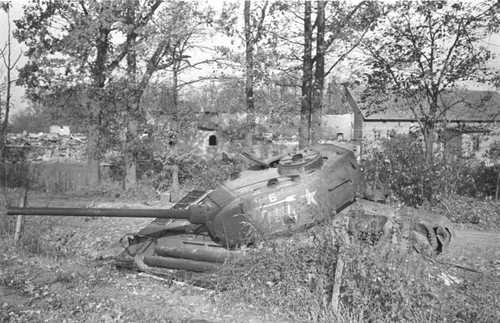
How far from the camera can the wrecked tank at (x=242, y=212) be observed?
6430 mm

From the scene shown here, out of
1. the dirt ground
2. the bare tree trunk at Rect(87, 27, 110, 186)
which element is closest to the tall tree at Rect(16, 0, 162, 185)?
the bare tree trunk at Rect(87, 27, 110, 186)

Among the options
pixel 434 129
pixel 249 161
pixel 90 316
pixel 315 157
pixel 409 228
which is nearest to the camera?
pixel 90 316

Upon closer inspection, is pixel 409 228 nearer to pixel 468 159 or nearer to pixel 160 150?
pixel 468 159

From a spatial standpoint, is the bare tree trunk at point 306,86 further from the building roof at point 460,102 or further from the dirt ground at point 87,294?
the dirt ground at point 87,294

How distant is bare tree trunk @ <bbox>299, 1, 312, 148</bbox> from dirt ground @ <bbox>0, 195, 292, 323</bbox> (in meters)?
9.31

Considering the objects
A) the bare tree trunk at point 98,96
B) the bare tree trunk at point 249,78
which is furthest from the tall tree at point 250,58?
the bare tree trunk at point 98,96

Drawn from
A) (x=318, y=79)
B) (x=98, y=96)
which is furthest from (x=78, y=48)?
(x=318, y=79)

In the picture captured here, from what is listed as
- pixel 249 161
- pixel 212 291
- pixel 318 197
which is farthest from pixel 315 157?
pixel 212 291

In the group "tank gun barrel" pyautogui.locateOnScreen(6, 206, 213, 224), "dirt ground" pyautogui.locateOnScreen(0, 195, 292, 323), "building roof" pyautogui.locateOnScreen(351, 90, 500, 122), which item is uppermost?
"building roof" pyautogui.locateOnScreen(351, 90, 500, 122)

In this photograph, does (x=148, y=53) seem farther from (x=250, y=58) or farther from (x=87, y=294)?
(x=87, y=294)

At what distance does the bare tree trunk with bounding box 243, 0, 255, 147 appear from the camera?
16.2m

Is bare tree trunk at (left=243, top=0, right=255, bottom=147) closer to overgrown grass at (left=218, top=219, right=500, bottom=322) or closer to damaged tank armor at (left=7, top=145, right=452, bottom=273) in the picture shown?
damaged tank armor at (left=7, top=145, right=452, bottom=273)

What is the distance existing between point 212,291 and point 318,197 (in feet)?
6.43

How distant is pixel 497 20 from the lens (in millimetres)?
12297
